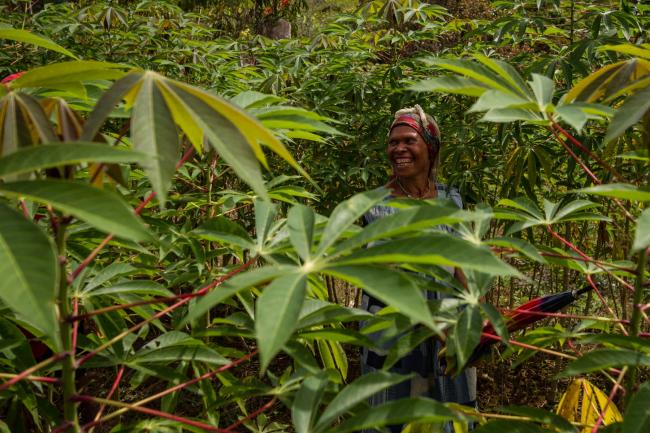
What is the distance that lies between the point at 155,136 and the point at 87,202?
0.10m

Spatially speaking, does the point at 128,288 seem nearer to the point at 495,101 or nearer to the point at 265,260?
the point at 265,260

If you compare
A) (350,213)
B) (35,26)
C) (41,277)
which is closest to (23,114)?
(41,277)

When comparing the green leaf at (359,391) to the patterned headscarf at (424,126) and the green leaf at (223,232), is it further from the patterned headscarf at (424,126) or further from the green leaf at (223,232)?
the patterned headscarf at (424,126)

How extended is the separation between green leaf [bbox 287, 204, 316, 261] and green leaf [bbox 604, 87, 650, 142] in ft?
1.13

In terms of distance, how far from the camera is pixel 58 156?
0.46 metres

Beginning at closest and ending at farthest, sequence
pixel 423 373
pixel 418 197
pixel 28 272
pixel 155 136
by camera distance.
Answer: pixel 28 272 < pixel 155 136 < pixel 423 373 < pixel 418 197

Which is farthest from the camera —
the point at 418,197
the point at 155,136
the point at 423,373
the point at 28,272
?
the point at 418,197

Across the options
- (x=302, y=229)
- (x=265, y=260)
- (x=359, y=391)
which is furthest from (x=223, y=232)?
(x=359, y=391)

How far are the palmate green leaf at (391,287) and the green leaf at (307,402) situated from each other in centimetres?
Answer: 18

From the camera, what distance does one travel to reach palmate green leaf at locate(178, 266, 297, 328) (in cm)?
49

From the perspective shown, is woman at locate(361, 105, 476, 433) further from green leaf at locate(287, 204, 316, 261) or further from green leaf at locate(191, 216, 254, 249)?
green leaf at locate(287, 204, 316, 261)

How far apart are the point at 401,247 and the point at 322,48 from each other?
102 inches

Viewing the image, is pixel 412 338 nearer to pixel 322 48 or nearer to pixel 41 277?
pixel 41 277

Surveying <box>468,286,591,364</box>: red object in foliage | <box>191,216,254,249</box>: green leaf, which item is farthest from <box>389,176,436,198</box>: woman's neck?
<box>191,216,254,249</box>: green leaf
